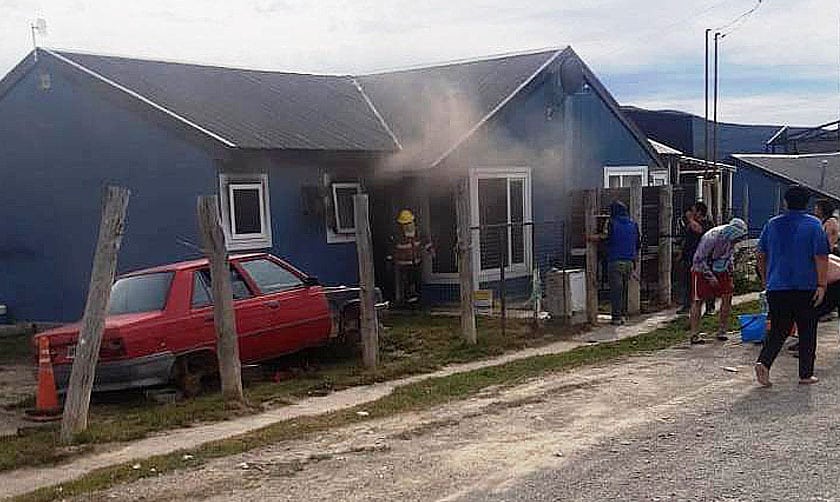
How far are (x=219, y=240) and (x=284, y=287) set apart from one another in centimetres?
218

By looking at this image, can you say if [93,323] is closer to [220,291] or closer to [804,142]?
[220,291]

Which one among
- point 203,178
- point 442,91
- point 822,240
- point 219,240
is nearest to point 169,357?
point 219,240

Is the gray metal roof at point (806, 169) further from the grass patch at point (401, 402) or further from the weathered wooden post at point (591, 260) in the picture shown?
the grass patch at point (401, 402)

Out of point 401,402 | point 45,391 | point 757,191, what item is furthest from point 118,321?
point 757,191

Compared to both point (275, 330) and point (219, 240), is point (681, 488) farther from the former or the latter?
point (275, 330)

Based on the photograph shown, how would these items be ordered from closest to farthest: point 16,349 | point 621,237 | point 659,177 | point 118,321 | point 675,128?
point 118,321 < point 621,237 < point 16,349 < point 659,177 < point 675,128

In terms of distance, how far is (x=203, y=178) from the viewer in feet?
46.1

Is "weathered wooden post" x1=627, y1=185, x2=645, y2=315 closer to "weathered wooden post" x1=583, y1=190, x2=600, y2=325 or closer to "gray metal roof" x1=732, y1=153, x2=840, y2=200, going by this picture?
"weathered wooden post" x1=583, y1=190, x2=600, y2=325

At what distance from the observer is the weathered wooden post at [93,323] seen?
8156 mm

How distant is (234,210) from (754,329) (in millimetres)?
7297

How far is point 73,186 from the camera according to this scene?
15531 millimetres

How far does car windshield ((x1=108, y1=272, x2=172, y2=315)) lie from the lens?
9988 millimetres

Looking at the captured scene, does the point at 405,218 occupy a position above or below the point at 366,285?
above

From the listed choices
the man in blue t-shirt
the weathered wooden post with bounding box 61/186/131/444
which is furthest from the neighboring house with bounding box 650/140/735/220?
the weathered wooden post with bounding box 61/186/131/444
